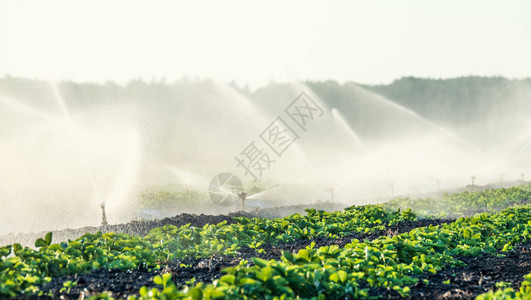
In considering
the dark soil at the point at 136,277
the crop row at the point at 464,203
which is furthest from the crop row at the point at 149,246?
the crop row at the point at 464,203

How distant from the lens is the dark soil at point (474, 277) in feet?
14.6

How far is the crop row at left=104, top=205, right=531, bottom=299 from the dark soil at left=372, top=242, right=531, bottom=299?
108mm

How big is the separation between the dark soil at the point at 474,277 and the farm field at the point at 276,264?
1 centimetres

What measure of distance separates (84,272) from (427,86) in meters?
54.7

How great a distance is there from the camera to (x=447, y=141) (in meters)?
48.6

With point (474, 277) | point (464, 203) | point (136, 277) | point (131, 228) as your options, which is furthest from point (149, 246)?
point (464, 203)

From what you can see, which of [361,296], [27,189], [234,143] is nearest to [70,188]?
[27,189]

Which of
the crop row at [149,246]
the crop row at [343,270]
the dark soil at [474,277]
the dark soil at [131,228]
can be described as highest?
the dark soil at [131,228]

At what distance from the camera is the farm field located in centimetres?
408

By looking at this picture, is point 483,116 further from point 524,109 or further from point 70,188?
point 70,188

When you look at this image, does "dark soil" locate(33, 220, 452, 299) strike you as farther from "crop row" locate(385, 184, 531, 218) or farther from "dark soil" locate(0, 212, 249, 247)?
"crop row" locate(385, 184, 531, 218)

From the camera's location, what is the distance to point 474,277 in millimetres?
5340

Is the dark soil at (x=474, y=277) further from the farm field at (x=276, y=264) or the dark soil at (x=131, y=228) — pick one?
the dark soil at (x=131, y=228)

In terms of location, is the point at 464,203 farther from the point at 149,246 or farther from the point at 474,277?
the point at 149,246
